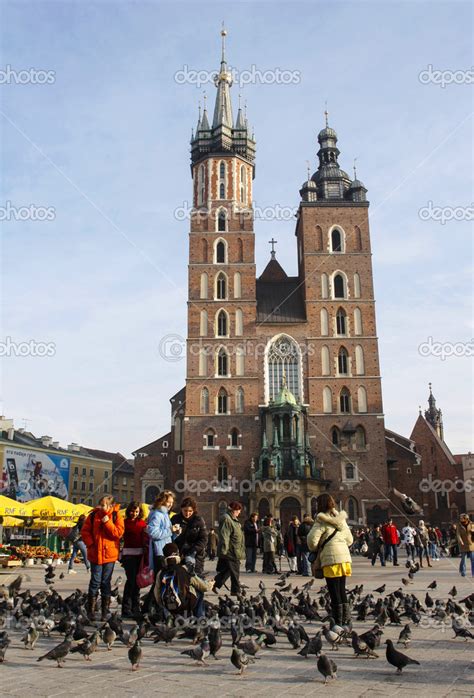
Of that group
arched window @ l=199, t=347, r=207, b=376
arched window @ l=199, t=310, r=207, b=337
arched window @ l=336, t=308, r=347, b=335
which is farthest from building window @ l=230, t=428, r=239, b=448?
arched window @ l=336, t=308, r=347, b=335

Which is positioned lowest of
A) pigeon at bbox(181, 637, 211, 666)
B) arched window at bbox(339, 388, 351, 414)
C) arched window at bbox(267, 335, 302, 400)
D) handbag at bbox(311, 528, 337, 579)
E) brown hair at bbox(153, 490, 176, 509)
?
pigeon at bbox(181, 637, 211, 666)

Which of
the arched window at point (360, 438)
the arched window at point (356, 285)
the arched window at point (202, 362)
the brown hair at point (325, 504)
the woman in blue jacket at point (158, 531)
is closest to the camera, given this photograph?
the brown hair at point (325, 504)

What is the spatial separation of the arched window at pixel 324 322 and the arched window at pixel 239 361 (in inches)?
222

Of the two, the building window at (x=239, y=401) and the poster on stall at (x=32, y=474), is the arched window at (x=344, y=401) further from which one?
the poster on stall at (x=32, y=474)

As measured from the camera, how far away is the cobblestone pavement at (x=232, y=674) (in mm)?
5285

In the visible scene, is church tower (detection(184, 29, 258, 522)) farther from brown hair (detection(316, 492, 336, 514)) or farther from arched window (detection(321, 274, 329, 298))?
brown hair (detection(316, 492, 336, 514))

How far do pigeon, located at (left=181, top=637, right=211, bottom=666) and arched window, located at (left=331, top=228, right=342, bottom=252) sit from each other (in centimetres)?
4132

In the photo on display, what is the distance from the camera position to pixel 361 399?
139 ft

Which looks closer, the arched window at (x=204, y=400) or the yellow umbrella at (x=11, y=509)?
the yellow umbrella at (x=11, y=509)

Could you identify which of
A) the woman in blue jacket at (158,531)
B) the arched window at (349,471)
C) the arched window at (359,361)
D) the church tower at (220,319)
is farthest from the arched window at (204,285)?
the woman in blue jacket at (158,531)

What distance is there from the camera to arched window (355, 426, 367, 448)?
1637 inches

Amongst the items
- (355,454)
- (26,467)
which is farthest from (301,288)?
(26,467)

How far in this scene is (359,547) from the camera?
30391 millimetres

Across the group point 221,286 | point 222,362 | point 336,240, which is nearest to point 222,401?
point 222,362
